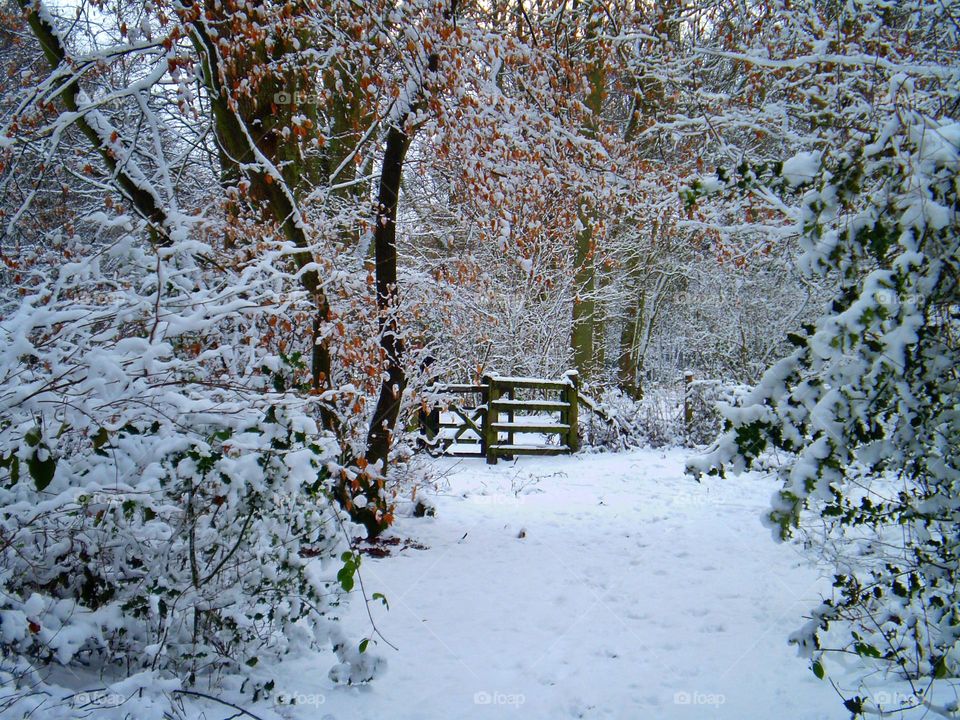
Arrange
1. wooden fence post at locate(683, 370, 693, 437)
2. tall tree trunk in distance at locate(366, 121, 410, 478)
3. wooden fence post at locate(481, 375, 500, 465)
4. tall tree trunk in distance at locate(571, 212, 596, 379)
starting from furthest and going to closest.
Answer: tall tree trunk in distance at locate(571, 212, 596, 379), wooden fence post at locate(683, 370, 693, 437), wooden fence post at locate(481, 375, 500, 465), tall tree trunk in distance at locate(366, 121, 410, 478)

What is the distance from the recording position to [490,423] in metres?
10.1

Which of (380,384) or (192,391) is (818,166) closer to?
(192,391)

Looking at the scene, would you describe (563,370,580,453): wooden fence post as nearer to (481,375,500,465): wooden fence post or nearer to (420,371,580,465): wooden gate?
(420,371,580,465): wooden gate

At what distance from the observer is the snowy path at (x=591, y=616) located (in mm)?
3135

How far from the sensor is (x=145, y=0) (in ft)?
15.4

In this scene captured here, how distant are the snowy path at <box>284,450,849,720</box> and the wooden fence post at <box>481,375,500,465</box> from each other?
101 inches

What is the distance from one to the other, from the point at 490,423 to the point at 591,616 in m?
5.94

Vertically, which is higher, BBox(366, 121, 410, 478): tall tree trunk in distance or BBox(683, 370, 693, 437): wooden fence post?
BBox(366, 121, 410, 478): tall tree trunk in distance

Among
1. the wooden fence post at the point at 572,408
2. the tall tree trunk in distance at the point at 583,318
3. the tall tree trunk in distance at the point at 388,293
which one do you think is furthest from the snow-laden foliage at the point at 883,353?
the tall tree trunk in distance at the point at 583,318

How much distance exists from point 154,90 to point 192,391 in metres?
6.78

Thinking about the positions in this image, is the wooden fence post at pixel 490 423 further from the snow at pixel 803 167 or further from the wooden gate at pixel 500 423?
the snow at pixel 803 167

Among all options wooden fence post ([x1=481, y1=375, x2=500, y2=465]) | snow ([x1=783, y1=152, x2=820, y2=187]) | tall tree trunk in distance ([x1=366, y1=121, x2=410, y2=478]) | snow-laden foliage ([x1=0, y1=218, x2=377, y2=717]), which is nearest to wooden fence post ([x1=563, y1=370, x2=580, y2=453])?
wooden fence post ([x1=481, y1=375, x2=500, y2=465])

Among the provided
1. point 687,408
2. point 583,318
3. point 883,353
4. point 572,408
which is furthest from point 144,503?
point 583,318

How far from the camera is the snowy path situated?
3.13 meters
